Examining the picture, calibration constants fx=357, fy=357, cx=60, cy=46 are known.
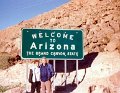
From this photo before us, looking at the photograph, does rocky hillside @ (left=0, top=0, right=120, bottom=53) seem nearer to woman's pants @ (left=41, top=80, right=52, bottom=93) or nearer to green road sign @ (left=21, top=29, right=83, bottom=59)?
green road sign @ (left=21, top=29, right=83, bottom=59)

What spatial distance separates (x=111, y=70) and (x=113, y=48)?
416 centimetres

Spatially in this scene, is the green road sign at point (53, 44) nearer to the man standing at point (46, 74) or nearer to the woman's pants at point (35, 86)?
the woman's pants at point (35, 86)

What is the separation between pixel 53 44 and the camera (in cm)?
1988

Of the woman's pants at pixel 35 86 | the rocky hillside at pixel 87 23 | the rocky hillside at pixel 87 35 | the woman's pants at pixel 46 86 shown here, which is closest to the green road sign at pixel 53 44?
the rocky hillside at pixel 87 35

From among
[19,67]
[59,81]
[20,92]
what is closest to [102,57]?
[59,81]

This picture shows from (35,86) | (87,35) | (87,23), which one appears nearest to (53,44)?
(35,86)

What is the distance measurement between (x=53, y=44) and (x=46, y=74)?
481 centimetres

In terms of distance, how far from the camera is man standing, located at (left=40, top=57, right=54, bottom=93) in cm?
1513

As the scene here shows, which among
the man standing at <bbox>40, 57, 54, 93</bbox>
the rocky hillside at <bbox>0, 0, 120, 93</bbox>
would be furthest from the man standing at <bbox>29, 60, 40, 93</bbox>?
the rocky hillside at <bbox>0, 0, 120, 93</bbox>

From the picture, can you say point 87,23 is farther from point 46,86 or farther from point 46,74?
point 46,74

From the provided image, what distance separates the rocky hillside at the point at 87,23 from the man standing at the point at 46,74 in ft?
37.1

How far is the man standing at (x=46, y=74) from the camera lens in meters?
15.1

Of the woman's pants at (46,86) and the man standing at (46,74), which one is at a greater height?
the man standing at (46,74)

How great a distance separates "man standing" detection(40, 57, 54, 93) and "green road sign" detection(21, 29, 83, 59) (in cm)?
402
